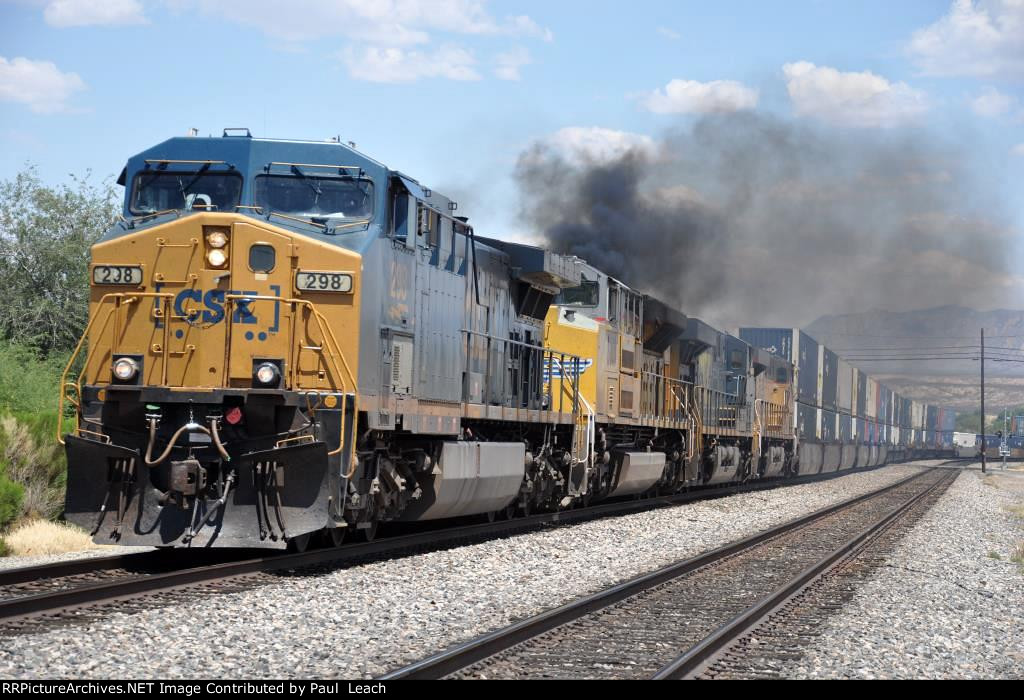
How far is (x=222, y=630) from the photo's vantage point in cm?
728

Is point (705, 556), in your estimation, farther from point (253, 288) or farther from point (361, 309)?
point (253, 288)

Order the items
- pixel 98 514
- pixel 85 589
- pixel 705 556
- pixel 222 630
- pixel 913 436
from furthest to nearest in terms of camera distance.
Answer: pixel 913 436 → pixel 705 556 → pixel 98 514 → pixel 85 589 → pixel 222 630

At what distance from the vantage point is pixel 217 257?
9930mm

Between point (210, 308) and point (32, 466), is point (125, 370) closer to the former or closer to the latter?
point (210, 308)

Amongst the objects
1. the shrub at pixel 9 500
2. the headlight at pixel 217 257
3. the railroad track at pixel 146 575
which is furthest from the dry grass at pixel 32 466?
the headlight at pixel 217 257

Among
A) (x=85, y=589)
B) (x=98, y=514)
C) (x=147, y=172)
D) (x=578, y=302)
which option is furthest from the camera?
(x=578, y=302)

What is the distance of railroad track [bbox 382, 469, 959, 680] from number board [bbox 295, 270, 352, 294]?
3.45 metres

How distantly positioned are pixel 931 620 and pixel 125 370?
6.96m

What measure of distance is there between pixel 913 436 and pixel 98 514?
2952 inches

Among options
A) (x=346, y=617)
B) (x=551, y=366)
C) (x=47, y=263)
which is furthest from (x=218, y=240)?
(x=47, y=263)

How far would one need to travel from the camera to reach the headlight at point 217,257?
992cm

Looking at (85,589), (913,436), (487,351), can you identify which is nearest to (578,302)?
(487,351)

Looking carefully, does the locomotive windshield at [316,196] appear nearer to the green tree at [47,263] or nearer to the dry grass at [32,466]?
the dry grass at [32,466]

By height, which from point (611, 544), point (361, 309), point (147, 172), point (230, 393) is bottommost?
point (611, 544)
